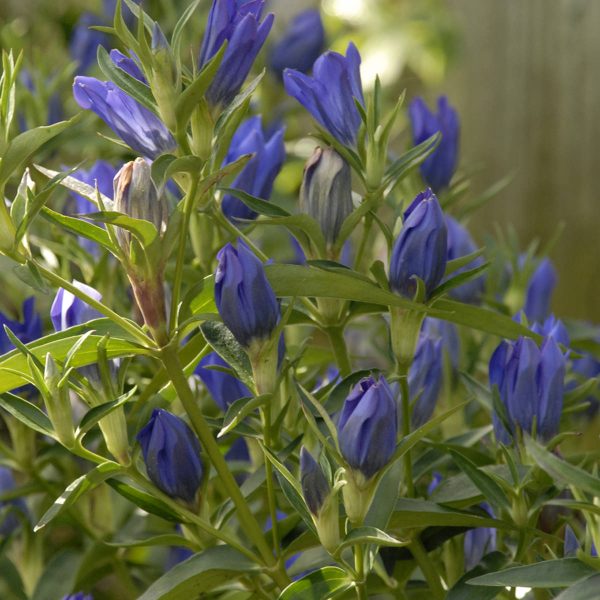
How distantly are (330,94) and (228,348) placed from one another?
138mm

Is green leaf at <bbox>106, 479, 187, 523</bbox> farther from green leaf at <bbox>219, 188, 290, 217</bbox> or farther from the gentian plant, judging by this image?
green leaf at <bbox>219, 188, 290, 217</bbox>

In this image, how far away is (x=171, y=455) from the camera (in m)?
0.51

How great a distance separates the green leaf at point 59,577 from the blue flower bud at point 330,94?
0.32 meters

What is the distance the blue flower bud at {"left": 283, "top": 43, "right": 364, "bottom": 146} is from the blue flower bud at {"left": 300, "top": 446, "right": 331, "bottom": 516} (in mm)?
171

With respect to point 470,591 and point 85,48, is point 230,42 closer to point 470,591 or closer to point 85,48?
point 470,591

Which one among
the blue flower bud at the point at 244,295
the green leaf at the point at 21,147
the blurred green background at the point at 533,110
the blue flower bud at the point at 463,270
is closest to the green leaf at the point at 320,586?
the blue flower bud at the point at 244,295

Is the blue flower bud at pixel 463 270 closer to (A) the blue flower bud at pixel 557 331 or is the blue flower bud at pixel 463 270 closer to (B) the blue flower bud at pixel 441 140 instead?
(B) the blue flower bud at pixel 441 140

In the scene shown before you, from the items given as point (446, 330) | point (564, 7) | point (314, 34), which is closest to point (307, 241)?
point (446, 330)

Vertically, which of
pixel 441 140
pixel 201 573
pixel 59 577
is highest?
pixel 441 140

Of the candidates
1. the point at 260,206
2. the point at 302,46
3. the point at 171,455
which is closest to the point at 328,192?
the point at 260,206

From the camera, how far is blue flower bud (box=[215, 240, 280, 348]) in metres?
0.47

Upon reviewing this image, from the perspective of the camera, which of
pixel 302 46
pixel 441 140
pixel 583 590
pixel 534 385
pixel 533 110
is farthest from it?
pixel 533 110

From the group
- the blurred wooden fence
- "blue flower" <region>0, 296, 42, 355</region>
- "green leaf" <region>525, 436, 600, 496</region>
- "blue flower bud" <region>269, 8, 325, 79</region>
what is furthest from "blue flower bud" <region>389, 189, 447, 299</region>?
the blurred wooden fence

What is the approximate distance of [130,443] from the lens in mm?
564
